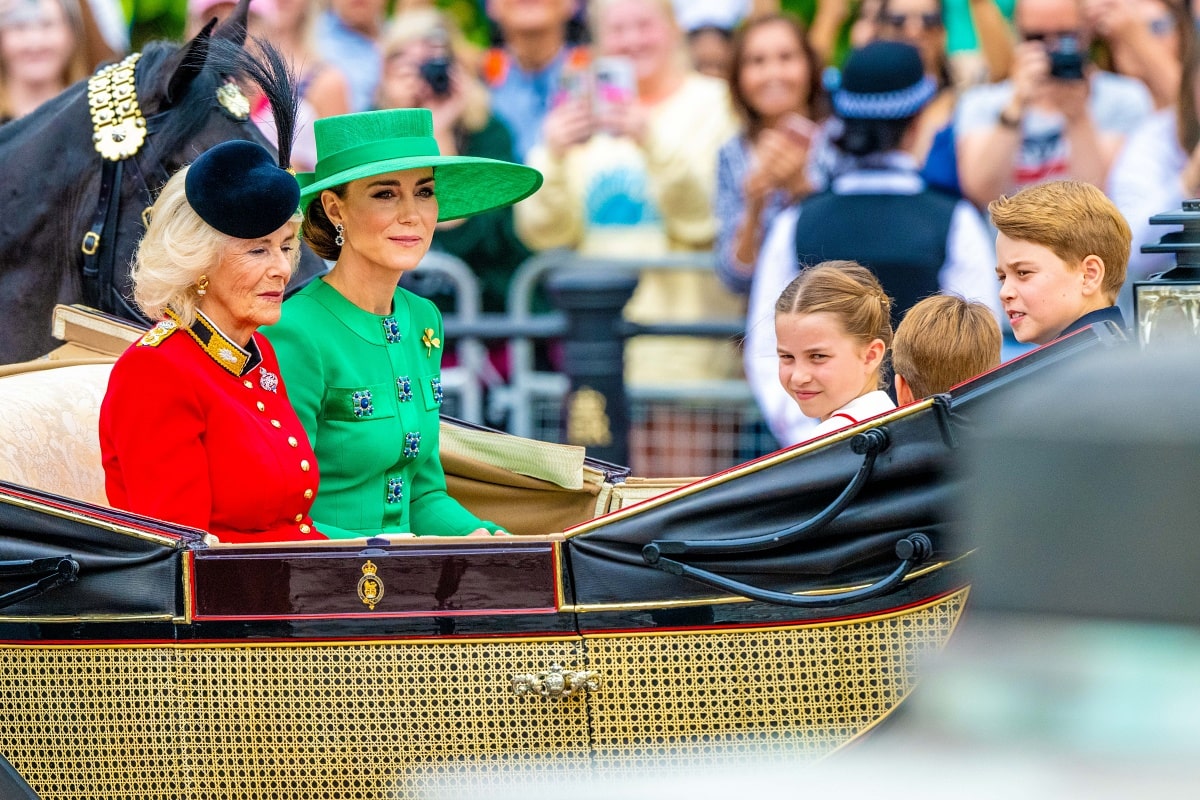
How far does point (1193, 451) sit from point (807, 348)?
201 centimetres

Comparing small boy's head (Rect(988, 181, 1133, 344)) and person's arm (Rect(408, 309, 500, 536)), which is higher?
small boy's head (Rect(988, 181, 1133, 344))

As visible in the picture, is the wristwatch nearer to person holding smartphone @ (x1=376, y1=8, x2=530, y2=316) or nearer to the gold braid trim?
person holding smartphone @ (x1=376, y1=8, x2=530, y2=316)

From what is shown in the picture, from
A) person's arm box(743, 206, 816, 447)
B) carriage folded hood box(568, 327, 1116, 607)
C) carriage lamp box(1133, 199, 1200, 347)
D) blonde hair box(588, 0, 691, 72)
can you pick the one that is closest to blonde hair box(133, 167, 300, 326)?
carriage folded hood box(568, 327, 1116, 607)

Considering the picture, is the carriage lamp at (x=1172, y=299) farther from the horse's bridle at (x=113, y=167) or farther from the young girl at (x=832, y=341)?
the horse's bridle at (x=113, y=167)

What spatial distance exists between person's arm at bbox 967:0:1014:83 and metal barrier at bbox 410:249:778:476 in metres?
1.32

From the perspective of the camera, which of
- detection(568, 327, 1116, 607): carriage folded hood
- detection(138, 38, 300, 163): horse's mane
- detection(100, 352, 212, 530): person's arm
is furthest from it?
detection(138, 38, 300, 163): horse's mane

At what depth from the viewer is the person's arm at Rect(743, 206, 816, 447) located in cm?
609

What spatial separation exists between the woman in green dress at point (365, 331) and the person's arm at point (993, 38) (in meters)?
3.71

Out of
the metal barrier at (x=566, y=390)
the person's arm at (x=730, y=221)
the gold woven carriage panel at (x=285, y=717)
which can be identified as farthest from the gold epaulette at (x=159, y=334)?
the person's arm at (x=730, y=221)

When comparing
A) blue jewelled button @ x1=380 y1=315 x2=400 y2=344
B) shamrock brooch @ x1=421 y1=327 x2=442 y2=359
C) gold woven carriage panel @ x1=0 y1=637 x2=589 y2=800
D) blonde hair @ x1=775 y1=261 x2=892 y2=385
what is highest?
blonde hair @ x1=775 y1=261 x2=892 y2=385

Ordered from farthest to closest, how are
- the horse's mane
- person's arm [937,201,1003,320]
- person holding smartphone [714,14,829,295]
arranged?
person holding smartphone [714,14,829,295]
person's arm [937,201,1003,320]
the horse's mane

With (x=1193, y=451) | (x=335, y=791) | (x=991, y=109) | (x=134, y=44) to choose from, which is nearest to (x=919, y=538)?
(x=335, y=791)

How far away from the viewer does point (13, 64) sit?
6.65 m

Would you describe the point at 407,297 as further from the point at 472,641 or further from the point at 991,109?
the point at 991,109
